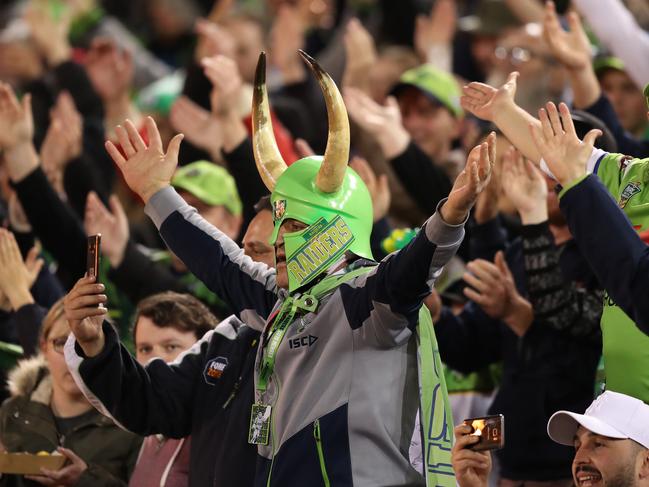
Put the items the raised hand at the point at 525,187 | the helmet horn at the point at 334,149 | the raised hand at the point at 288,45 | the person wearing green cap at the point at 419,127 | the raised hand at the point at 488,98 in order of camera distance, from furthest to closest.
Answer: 1. the raised hand at the point at 288,45
2. the person wearing green cap at the point at 419,127
3. the raised hand at the point at 525,187
4. the raised hand at the point at 488,98
5. the helmet horn at the point at 334,149

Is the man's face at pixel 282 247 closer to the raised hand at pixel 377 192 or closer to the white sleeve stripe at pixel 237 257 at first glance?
the white sleeve stripe at pixel 237 257

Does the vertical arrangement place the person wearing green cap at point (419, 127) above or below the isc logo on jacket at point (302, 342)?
above

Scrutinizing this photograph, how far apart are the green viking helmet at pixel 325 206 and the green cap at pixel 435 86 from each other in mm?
3303

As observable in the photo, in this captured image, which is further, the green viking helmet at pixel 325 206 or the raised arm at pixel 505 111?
the raised arm at pixel 505 111

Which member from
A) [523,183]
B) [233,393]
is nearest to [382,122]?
[523,183]

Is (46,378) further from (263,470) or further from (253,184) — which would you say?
(263,470)

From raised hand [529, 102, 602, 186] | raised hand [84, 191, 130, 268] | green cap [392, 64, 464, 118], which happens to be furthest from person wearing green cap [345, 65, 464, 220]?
raised hand [529, 102, 602, 186]

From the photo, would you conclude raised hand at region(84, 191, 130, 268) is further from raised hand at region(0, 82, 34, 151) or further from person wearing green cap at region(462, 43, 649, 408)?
person wearing green cap at region(462, 43, 649, 408)

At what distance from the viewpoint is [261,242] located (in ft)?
19.0

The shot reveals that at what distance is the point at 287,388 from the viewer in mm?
4793

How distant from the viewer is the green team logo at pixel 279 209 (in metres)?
5.00

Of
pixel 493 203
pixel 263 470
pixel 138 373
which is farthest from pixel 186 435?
pixel 493 203

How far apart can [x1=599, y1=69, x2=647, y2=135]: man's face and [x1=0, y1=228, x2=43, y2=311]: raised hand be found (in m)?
3.31

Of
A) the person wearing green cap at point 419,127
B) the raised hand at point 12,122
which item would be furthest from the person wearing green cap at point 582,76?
the raised hand at point 12,122
